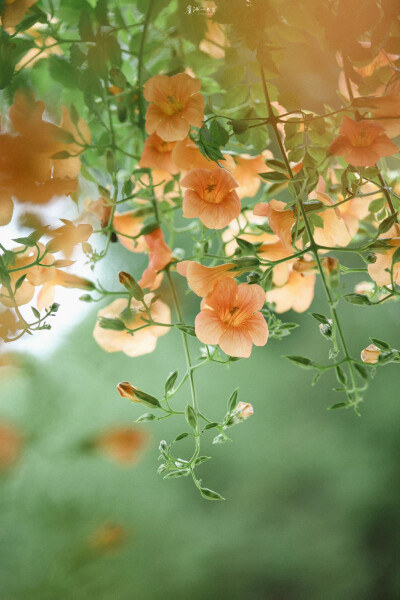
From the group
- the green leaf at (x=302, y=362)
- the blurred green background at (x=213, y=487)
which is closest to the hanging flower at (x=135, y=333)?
the green leaf at (x=302, y=362)

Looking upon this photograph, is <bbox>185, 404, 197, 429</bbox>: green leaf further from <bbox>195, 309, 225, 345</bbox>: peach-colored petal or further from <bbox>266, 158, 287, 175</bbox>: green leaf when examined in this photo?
<bbox>266, 158, 287, 175</bbox>: green leaf

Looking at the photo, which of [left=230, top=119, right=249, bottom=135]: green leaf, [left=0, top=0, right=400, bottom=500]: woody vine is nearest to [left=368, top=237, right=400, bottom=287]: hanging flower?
[left=0, top=0, right=400, bottom=500]: woody vine

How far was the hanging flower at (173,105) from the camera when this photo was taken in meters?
0.31

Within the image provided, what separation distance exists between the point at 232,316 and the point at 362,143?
4.7 inches

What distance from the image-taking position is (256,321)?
30cm

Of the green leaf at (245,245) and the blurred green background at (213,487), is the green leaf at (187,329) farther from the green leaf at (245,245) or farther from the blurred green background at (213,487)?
the blurred green background at (213,487)

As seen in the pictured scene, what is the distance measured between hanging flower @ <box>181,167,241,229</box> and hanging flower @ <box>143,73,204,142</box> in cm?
3

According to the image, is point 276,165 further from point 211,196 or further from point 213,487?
point 213,487

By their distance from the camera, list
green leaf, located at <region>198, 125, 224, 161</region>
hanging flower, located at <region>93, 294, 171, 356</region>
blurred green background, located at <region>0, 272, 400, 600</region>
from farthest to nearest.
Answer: blurred green background, located at <region>0, 272, 400, 600</region> < hanging flower, located at <region>93, 294, 171, 356</region> < green leaf, located at <region>198, 125, 224, 161</region>

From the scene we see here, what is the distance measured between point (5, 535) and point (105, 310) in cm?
118

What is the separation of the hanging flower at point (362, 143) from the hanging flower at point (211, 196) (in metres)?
0.06

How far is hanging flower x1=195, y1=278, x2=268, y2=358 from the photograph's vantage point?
299mm

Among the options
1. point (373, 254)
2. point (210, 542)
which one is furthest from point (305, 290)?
point (210, 542)

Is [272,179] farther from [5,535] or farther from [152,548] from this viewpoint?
[152,548]
